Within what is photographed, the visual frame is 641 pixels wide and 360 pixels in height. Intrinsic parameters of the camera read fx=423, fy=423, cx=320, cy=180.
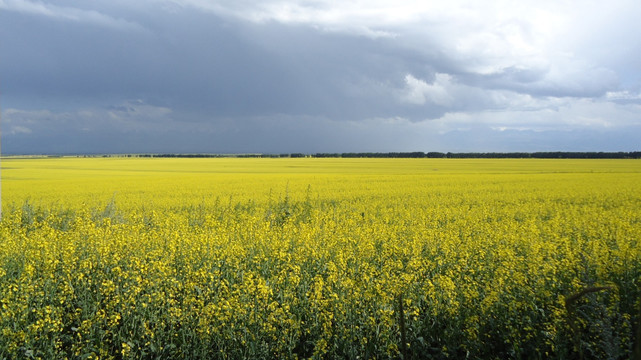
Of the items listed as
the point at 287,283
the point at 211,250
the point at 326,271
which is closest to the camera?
Answer: the point at 287,283

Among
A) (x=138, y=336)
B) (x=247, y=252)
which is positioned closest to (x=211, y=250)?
(x=247, y=252)

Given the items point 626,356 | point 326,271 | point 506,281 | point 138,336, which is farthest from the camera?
point 326,271

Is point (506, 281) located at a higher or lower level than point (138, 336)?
higher

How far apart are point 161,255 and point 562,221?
40.5ft

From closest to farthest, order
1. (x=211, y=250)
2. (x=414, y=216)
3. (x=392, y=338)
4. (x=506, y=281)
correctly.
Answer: (x=392, y=338), (x=506, y=281), (x=211, y=250), (x=414, y=216)

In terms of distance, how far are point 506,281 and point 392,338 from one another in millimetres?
2715

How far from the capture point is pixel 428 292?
620 centimetres

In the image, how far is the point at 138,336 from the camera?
6.04 m

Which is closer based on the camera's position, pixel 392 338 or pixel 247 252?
pixel 392 338

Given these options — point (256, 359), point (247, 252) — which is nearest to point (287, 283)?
point (247, 252)

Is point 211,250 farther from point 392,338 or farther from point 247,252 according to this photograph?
point 392,338

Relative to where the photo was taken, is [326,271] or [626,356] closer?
[626,356]

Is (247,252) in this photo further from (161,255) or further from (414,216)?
(414,216)

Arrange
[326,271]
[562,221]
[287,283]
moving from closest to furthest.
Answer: [287,283], [326,271], [562,221]
